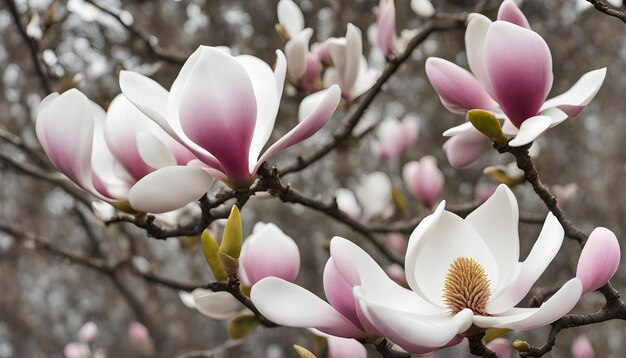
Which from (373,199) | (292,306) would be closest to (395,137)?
(373,199)

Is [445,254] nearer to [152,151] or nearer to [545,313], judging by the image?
[545,313]

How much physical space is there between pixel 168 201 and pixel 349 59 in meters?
0.42

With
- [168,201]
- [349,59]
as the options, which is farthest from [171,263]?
[168,201]

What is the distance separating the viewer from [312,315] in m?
0.49

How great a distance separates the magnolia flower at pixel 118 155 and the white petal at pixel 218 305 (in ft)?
0.42

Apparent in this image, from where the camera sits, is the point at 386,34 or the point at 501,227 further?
the point at 386,34

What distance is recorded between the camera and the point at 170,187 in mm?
545

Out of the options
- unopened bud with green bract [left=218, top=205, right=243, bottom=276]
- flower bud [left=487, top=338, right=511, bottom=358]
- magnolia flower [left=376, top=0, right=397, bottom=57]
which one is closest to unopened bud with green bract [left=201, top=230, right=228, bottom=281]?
unopened bud with green bract [left=218, top=205, right=243, bottom=276]

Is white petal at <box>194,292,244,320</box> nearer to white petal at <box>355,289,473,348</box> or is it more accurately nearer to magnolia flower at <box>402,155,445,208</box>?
white petal at <box>355,289,473,348</box>

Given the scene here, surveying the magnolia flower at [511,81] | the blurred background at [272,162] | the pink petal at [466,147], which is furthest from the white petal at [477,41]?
the blurred background at [272,162]

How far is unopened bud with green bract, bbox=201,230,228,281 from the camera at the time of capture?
55 centimetres

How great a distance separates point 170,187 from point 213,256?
0.06m

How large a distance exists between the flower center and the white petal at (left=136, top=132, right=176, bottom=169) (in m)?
0.25

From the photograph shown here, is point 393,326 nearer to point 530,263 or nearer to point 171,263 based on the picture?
point 530,263
